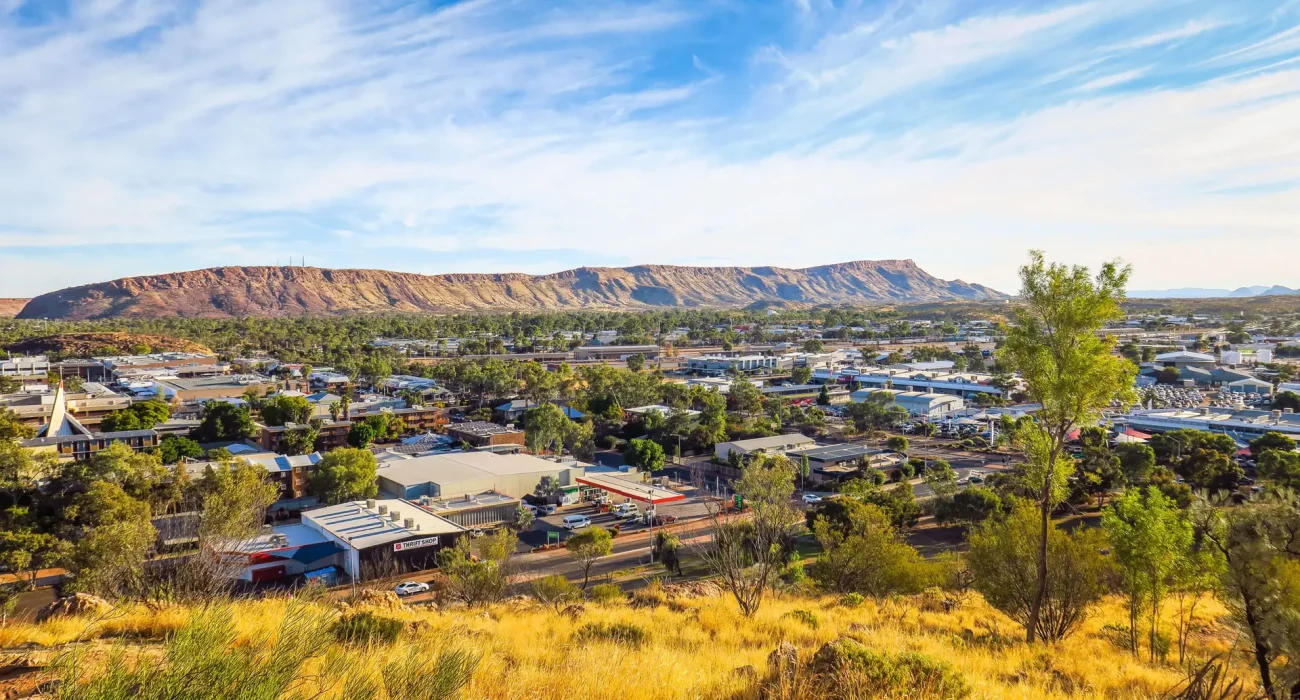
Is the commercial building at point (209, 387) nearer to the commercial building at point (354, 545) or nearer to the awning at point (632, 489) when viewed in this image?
the awning at point (632, 489)

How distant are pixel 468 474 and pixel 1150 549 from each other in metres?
26.7

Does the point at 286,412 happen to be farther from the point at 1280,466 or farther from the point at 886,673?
the point at 1280,466

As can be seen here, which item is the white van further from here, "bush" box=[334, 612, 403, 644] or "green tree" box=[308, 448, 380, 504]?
"bush" box=[334, 612, 403, 644]

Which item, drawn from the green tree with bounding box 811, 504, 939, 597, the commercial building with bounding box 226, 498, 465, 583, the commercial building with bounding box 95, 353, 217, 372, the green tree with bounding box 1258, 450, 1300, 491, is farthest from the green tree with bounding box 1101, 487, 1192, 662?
the commercial building with bounding box 95, 353, 217, 372

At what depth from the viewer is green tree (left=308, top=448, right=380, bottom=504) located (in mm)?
30641

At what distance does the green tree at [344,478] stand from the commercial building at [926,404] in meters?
38.2

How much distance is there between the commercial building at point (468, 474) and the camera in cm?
3116

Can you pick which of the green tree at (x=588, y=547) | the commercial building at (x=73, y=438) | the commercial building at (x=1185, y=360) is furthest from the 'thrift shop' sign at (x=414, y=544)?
the commercial building at (x=1185, y=360)

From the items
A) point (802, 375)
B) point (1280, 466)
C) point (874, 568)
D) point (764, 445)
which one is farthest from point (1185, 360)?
point (874, 568)

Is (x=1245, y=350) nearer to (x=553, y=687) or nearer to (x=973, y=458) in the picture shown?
(x=973, y=458)

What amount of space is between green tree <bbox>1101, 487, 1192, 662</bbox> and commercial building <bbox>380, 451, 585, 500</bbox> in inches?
989

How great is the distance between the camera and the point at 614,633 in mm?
9477

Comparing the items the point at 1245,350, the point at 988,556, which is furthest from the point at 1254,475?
the point at 1245,350

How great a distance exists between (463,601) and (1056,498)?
13.8 meters
